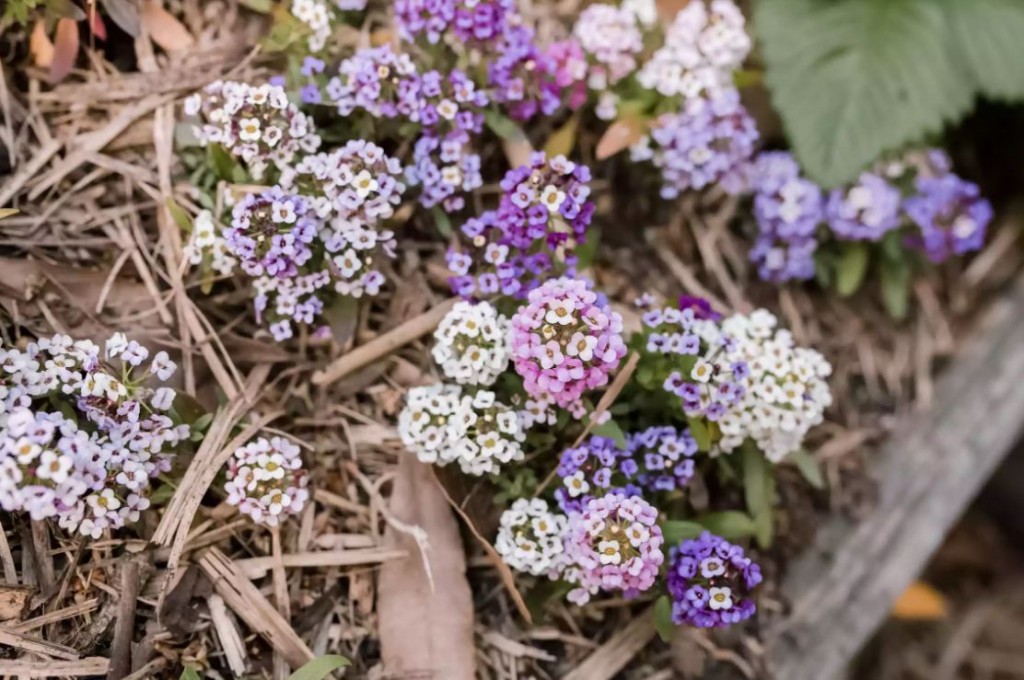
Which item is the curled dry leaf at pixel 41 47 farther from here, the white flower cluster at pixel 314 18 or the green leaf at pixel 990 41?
the green leaf at pixel 990 41

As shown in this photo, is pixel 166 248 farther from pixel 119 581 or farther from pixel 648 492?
pixel 648 492

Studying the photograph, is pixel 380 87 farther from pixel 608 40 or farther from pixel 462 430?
pixel 462 430

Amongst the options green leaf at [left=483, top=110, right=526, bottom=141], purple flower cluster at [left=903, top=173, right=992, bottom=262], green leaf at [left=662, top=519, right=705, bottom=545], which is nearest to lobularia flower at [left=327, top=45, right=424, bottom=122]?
green leaf at [left=483, top=110, right=526, bottom=141]

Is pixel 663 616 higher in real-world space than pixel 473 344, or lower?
lower

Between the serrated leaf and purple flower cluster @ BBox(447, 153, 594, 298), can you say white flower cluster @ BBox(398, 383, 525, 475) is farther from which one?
the serrated leaf

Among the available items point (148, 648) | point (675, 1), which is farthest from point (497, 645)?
point (675, 1)

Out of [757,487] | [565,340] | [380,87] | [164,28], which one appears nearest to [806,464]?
[757,487]
